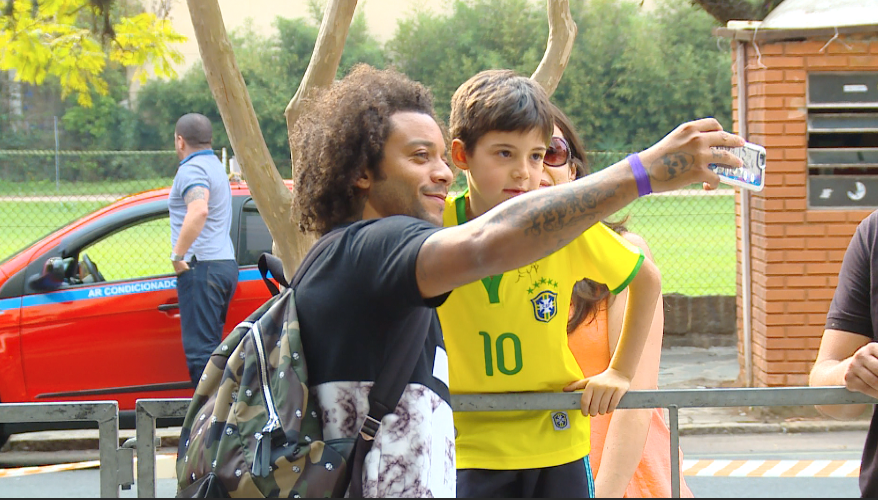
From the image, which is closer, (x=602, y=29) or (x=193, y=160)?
(x=193, y=160)

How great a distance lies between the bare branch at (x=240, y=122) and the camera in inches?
160

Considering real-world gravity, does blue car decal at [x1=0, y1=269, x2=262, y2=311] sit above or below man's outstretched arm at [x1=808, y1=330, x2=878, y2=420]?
below

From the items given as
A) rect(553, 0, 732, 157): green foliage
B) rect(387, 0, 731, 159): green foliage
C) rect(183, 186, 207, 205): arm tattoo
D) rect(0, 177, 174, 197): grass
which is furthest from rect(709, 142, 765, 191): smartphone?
rect(387, 0, 731, 159): green foliage

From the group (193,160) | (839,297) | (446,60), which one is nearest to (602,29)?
(446,60)

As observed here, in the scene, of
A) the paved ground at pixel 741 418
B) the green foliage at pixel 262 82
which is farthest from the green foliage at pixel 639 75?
the paved ground at pixel 741 418

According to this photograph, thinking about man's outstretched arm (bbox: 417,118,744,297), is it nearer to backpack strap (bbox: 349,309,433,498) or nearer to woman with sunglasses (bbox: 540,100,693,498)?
backpack strap (bbox: 349,309,433,498)

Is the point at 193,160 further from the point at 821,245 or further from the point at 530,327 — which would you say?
the point at 530,327

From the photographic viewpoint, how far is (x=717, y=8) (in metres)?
8.52

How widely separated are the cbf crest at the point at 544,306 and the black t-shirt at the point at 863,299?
27.8 inches

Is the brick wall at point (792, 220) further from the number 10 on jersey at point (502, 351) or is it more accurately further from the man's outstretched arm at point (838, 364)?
the number 10 on jersey at point (502, 351)

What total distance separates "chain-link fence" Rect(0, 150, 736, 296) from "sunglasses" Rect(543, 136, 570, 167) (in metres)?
9.45

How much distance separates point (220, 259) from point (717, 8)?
16.2 ft

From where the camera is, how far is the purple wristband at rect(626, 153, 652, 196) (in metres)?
1.47

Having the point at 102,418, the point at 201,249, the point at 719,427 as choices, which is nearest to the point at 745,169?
the point at 102,418
